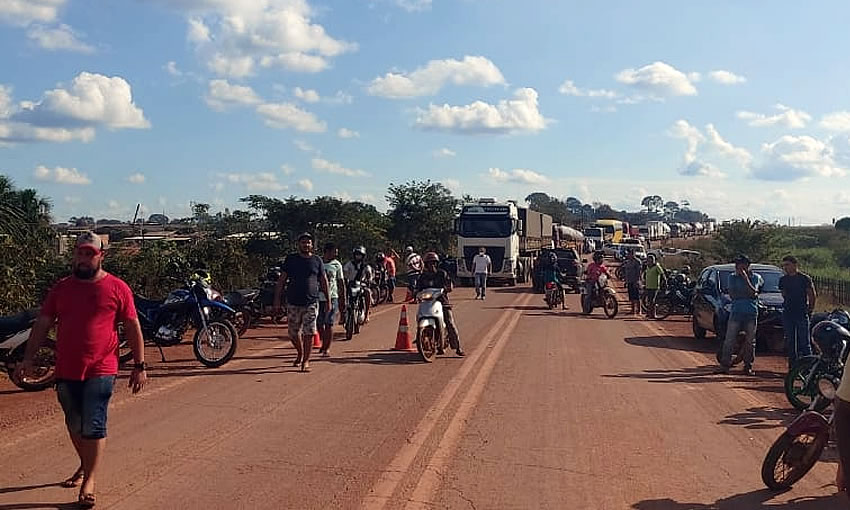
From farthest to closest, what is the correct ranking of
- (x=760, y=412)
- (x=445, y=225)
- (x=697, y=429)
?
(x=445, y=225), (x=760, y=412), (x=697, y=429)

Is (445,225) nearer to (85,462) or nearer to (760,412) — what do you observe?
(760,412)

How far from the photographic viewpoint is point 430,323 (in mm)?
13812

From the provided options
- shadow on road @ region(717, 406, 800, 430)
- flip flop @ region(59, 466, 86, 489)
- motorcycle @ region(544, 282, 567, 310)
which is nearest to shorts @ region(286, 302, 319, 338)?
shadow on road @ region(717, 406, 800, 430)

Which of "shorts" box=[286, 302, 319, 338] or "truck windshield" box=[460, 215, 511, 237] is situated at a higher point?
"truck windshield" box=[460, 215, 511, 237]

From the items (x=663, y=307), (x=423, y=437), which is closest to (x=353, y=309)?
(x=423, y=437)

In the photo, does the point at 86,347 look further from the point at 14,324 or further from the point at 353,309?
the point at 353,309

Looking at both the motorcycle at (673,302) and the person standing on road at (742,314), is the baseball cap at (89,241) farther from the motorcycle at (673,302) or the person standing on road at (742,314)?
the motorcycle at (673,302)

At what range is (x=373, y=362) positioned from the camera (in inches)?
537

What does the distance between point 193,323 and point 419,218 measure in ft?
122

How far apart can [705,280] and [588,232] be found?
2734 inches

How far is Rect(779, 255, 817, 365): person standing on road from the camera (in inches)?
507

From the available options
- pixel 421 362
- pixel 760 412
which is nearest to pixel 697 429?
pixel 760 412

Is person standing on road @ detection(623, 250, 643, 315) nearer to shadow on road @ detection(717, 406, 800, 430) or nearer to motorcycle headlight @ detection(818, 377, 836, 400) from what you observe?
shadow on road @ detection(717, 406, 800, 430)

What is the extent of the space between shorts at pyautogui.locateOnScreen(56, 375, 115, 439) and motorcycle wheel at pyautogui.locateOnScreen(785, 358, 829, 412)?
7.09m
